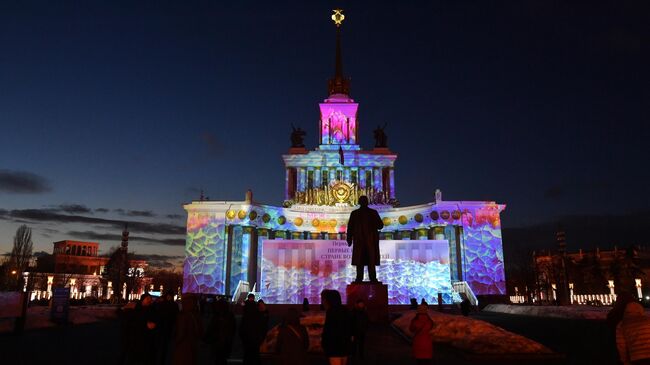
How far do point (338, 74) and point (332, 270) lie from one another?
4371 cm

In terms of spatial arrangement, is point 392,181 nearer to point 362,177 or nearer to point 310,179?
point 362,177

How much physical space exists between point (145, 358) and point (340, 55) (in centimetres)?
7258

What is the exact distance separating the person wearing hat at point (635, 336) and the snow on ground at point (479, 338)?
4.48 metres

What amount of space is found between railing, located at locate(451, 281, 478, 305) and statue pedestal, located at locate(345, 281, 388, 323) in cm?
2805

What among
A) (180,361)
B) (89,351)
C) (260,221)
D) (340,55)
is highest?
(340,55)

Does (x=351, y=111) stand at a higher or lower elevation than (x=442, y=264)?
higher

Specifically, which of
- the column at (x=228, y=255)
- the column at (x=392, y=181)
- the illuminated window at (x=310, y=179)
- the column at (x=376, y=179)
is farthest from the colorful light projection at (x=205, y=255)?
the column at (x=392, y=181)

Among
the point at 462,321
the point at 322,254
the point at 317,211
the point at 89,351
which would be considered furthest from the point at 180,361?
the point at 317,211

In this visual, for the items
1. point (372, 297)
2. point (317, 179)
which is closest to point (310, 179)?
point (317, 179)

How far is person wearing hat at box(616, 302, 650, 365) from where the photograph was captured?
6.15 meters

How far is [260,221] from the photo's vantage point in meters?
53.0

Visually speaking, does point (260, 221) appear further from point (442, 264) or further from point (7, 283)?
point (7, 283)

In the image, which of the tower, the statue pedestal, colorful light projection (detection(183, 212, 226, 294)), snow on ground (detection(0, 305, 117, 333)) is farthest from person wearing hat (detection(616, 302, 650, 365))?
the tower

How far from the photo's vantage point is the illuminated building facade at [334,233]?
4062cm
